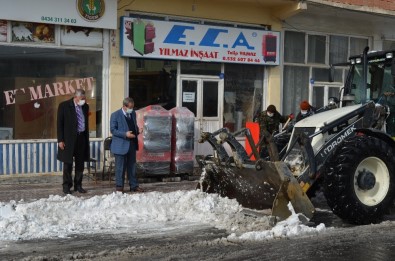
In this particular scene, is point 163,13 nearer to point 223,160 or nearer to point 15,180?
point 15,180

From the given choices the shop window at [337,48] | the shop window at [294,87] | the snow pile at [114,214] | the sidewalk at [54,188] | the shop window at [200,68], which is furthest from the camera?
the shop window at [337,48]

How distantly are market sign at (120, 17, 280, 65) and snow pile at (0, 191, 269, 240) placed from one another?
191 inches

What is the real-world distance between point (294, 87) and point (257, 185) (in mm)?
8011

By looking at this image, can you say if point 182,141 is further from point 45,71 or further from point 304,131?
point 304,131

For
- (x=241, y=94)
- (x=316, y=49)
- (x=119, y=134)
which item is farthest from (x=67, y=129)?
(x=316, y=49)

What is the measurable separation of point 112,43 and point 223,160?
538 cm

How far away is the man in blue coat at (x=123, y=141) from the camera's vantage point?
10.0 meters

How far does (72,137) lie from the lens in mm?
9844

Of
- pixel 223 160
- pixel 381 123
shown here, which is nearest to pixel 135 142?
pixel 223 160

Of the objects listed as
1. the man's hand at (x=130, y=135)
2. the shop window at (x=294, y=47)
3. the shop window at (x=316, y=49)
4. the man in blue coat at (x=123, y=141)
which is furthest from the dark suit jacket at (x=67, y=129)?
the shop window at (x=316, y=49)

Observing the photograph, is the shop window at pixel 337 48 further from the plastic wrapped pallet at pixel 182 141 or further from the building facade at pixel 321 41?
the plastic wrapped pallet at pixel 182 141

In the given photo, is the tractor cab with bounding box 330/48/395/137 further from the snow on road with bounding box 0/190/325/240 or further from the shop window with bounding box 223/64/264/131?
the shop window with bounding box 223/64/264/131

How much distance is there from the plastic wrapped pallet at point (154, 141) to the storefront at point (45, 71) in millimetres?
1119

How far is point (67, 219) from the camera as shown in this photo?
24.7ft
